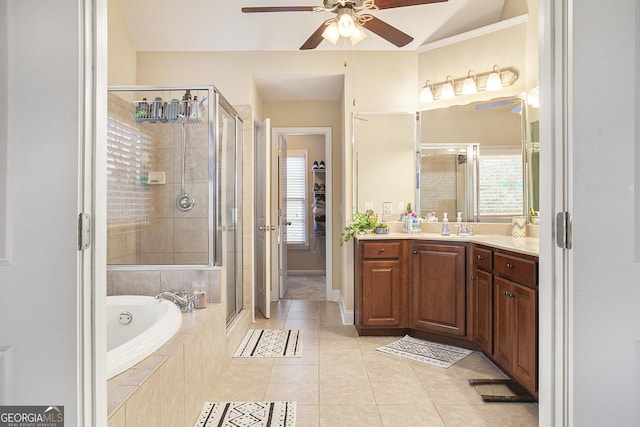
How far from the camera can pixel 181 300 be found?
2553mm

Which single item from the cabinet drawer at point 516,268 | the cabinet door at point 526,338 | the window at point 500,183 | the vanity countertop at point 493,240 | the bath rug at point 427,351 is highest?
the window at point 500,183

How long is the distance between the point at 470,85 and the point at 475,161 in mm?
694

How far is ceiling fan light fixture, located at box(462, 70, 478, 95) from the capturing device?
11.6 feet

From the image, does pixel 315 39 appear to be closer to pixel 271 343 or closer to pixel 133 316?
pixel 133 316

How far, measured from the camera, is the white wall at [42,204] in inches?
31.2

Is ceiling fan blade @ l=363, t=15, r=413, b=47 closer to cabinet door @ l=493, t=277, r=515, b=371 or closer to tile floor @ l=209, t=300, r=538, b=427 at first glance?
cabinet door @ l=493, t=277, r=515, b=371

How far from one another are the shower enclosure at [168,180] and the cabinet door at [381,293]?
1.16 meters

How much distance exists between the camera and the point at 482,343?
288 centimetres

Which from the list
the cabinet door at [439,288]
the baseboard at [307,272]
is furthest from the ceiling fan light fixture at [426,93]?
the baseboard at [307,272]

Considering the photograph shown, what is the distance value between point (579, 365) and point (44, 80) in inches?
50.0

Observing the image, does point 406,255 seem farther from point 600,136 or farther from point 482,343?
point 600,136

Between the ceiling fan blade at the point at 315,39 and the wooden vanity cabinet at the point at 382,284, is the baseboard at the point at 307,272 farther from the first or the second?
the ceiling fan blade at the point at 315,39

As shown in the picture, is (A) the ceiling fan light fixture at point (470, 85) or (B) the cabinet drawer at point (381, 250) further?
(A) the ceiling fan light fixture at point (470, 85)

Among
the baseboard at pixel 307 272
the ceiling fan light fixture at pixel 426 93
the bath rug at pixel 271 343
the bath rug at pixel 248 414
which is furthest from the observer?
the baseboard at pixel 307 272
